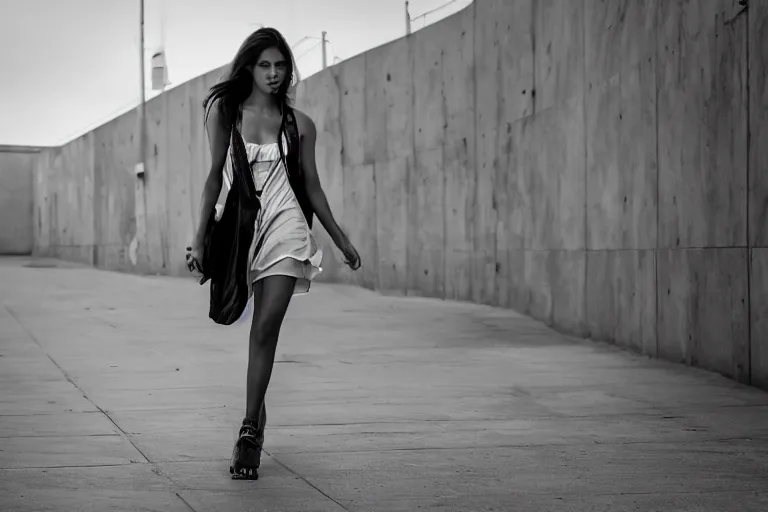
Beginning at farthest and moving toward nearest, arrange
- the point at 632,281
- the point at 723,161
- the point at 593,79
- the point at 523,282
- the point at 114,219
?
the point at 114,219
the point at 523,282
the point at 593,79
the point at 632,281
the point at 723,161

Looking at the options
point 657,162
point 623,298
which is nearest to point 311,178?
point 657,162

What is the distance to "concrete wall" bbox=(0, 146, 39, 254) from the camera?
152 ft

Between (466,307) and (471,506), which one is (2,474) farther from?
(466,307)

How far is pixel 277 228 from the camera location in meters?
5.22

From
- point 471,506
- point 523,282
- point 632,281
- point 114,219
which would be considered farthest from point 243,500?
point 114,219

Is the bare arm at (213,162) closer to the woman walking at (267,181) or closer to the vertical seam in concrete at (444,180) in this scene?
the woman walking at (267,181)

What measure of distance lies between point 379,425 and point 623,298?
13.6ft

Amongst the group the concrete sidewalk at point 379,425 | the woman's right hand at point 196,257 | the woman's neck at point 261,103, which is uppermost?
the woman's neck at point 261,103

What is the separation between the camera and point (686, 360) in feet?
28.5

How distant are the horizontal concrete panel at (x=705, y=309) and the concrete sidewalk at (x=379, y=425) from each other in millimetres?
210

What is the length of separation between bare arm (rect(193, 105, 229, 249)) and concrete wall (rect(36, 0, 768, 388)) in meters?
3.57

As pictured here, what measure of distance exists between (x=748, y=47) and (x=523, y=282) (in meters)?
5.91

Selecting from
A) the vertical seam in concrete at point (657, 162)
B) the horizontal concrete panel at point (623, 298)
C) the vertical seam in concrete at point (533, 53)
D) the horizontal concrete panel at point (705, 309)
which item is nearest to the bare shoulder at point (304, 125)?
the horizontal concrete panel at point (705, 309)

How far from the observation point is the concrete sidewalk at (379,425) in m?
4.65
